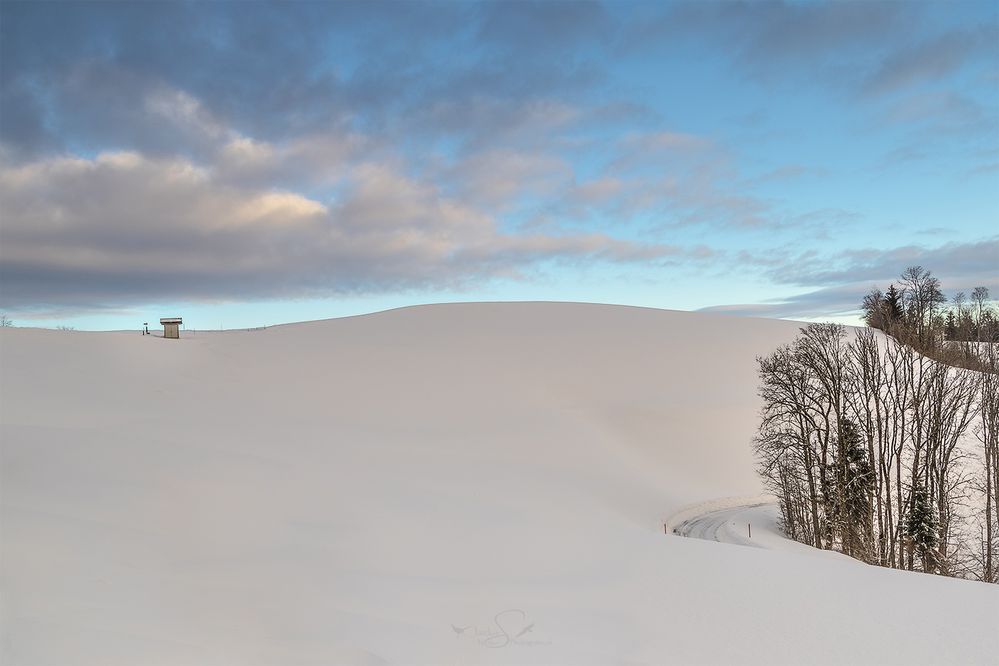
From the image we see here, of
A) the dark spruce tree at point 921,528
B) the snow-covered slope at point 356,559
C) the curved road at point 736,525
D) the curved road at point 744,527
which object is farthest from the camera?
the dark spruce tree at point 921,528

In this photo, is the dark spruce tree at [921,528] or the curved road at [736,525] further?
the dark spruce tree at [921,528]

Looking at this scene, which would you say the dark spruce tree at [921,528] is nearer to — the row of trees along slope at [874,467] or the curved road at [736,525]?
the row of trees along slope at [874,467]

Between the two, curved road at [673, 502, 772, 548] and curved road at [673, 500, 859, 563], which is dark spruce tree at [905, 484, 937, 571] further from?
curved road at [673, 502, 772, 548]

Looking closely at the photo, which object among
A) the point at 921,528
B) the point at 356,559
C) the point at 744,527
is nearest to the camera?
the point at 356,559

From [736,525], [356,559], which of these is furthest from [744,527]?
[356,559]

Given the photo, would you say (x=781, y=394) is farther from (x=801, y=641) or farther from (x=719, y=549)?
(x=801, y=641)

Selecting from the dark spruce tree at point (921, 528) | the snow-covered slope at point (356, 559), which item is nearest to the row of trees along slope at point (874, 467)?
the dark spruce tree at point (921, 528)

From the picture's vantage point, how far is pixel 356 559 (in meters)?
12.2

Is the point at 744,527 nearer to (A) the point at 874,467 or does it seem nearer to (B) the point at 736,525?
(B) the point at 736,525

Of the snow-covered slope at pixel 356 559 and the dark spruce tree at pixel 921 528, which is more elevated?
the snow-covered slope at pixel 356 559

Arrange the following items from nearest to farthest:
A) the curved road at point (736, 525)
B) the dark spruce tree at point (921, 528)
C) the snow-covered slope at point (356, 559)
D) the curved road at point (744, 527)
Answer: the snow-covered slope at point (356, 559) < the curved road at point (744, 527) < the curved road at point (736, 525) < the dark spruce tree at point (921, 528)

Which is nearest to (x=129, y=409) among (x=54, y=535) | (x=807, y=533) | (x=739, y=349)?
(x=54, y=535)

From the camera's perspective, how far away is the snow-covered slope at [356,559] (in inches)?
343

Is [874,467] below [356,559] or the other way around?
below
